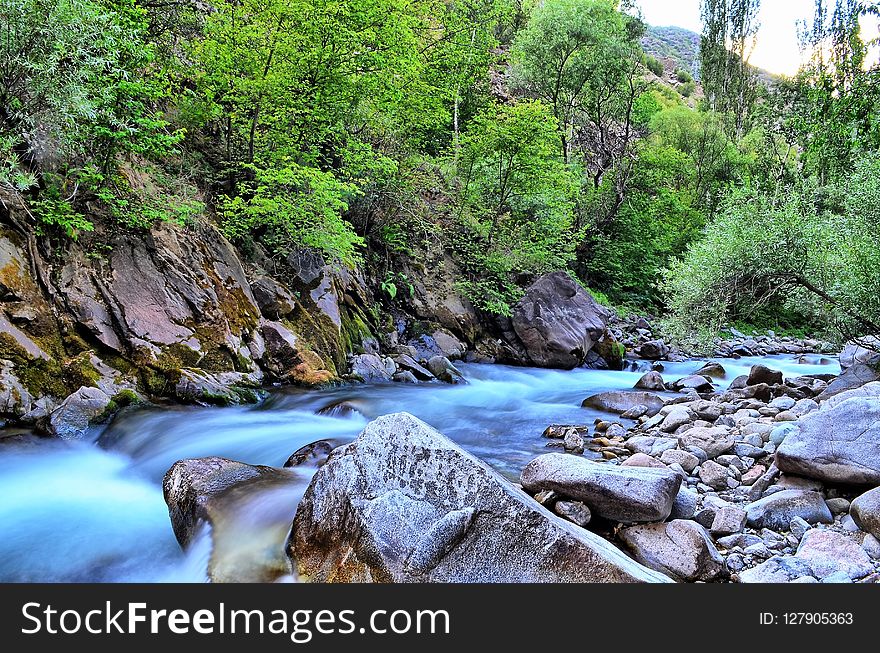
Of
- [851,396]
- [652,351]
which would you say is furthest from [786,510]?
[652,351]

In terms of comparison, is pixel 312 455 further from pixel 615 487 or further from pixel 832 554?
pixel 832 554

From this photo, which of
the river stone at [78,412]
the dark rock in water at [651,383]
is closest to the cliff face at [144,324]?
the river stone at [78,412]

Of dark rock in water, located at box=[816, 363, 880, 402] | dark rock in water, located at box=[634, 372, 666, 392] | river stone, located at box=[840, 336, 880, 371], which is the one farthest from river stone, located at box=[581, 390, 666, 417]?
river stone, located at box=[840, 336, 880, 371]

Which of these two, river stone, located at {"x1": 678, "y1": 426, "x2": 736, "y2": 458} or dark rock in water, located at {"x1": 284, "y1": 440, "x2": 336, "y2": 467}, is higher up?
river stone, located at {"x1": 678, "y1": 426, "x2": 736, "y2": 458}

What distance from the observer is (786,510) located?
5312mm

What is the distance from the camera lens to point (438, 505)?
3854mm

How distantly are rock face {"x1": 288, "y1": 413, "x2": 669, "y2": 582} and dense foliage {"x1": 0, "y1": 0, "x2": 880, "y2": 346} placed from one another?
7.70 metres

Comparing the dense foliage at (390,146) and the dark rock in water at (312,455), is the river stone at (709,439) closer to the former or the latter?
the dense foliage at (390,146)

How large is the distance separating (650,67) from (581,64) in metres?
50.0

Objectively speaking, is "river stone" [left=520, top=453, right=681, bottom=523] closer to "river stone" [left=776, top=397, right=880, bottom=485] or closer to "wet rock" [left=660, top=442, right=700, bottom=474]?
"river stone" [left=776, top=397, right=880, bottom=485]

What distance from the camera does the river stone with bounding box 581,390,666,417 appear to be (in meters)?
11.7

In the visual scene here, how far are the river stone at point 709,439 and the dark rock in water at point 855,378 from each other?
4323 millimetres
